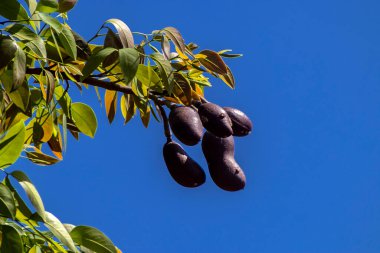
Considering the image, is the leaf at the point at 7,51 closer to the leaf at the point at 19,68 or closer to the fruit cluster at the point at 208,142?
the leaf at the point at 19,68

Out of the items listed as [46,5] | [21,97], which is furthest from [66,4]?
[21,97]

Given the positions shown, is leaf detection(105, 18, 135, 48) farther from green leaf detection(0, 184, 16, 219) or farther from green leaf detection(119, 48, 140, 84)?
green leaf detection(0, 184, 16, 219)

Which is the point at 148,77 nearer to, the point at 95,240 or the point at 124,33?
the point at 124,33

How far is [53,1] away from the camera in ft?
3.92

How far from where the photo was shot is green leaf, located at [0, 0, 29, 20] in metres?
1.10

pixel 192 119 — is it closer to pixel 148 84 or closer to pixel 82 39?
pixel 148 84

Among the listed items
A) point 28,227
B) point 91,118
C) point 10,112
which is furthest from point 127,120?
point 28,227

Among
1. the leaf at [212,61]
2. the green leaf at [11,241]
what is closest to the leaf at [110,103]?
the leaf at [212,61]

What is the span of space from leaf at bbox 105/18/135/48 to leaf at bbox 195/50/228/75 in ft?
0.43

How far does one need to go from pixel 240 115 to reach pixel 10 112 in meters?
0.30

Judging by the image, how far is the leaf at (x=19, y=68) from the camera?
3.46ft

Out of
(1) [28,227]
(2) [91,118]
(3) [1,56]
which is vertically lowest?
(1) [28,227]

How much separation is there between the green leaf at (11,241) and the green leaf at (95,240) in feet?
0.40

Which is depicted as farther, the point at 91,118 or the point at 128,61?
the point at 91,118
